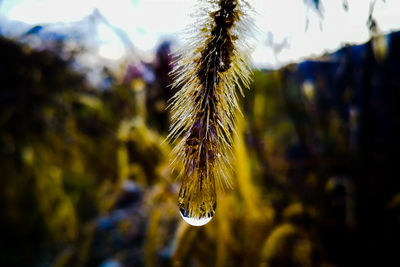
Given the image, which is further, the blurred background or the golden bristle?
the blurred background

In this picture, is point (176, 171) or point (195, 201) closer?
point (195, 201)

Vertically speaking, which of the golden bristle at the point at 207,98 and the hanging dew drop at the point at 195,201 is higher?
the golden bristle at the point at 207,98

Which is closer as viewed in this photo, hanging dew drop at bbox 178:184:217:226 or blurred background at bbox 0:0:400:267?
hanging dew drop at bbox 178:184:217:226

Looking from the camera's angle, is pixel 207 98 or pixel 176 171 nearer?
pixel 207 98

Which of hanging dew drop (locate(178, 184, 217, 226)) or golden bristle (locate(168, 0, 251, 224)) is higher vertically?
golden bristle (locate(168, 0, 251, 224))

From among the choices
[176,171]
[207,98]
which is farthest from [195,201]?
[176,171]

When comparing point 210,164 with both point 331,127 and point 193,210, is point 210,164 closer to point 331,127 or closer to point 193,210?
point 193,210

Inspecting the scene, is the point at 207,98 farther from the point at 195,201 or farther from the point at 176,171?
the point at 176,171

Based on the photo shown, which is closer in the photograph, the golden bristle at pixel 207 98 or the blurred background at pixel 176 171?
the golden bristle at pixel 207 98

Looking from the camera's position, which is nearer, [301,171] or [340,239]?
[340,239]

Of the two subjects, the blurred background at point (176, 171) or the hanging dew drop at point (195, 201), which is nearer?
the hanging dew drop at point (195, 201)

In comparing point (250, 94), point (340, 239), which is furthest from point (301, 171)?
point (250, 94)
